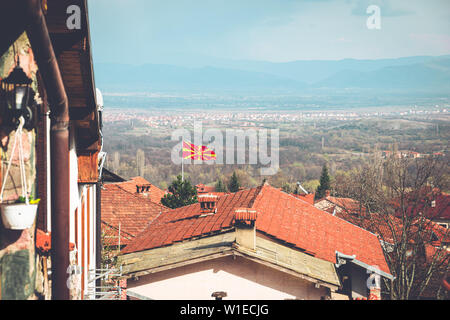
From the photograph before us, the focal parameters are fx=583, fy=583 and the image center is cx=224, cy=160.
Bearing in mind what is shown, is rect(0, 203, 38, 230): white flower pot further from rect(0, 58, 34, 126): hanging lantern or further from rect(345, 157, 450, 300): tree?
rect(345, 157, 450, 300): tree

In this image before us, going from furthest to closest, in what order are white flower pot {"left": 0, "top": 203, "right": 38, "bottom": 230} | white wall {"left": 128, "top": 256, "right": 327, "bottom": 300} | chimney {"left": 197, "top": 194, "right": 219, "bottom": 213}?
chimney {"left": 197, "top": 194, "right": 219, "bottom": 213}, white wall {"left": 128, "top": 256, "right": 327, "bottom": 300}, white flower pot {"left": 0, "top": 203, "right": 38, "bottom": 230}

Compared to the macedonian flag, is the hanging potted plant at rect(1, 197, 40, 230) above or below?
above

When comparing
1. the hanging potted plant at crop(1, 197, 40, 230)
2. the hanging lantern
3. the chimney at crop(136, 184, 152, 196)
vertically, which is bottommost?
the chimney at crop(136, 184, 152, 196)

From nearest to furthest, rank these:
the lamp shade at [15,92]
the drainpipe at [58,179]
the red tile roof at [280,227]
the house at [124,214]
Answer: the lamp shade at [15,92]
the drainpipe at [58,179]
the red tile roof at [280,227]
the house at [124,214]

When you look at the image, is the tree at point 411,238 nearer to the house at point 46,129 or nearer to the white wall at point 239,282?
the white wall at point 239,282

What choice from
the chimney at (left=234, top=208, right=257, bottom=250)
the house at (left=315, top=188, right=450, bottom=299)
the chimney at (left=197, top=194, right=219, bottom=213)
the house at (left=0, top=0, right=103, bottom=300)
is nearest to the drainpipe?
the house at (left=0, top=0, right=103, bottom=300)

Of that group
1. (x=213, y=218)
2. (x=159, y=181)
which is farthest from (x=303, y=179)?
(x=213, y=218)

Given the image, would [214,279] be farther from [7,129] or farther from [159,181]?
[159,181]

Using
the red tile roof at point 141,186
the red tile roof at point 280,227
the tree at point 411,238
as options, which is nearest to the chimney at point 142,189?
the red tile roof at point 141,186
